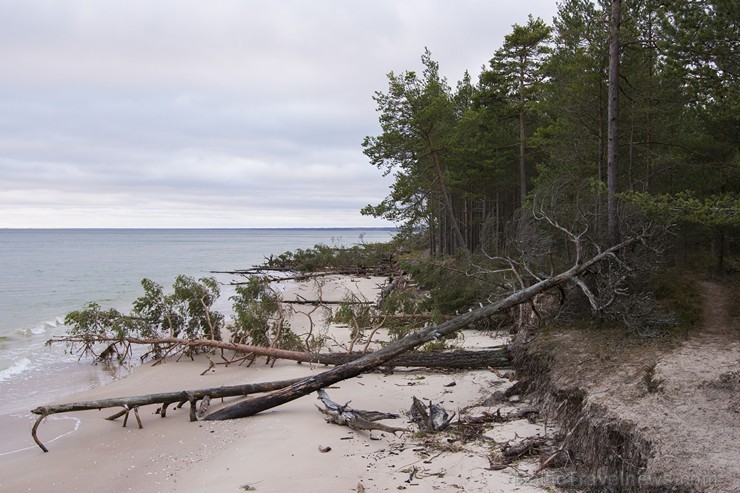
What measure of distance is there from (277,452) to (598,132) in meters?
12.6

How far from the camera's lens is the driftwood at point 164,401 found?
7.91m

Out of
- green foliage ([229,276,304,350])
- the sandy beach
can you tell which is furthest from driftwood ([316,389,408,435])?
green foliage ([229,276,304,350])

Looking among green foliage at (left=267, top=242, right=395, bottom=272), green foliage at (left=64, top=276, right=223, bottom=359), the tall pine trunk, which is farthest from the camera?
green foliage at (left=267, top=242, right=395, bottom=272)

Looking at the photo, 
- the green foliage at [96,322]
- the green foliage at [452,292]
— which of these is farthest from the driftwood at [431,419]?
the green foliage at [96,322]

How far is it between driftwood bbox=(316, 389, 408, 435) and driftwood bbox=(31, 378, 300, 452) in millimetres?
1129

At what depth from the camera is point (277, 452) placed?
22.3ft

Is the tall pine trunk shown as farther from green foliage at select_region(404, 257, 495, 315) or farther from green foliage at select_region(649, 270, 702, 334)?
green foliage at select_region(404, 257, 495, 315)

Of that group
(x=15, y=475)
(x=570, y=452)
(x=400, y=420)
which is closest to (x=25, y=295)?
(x=15, y=475)

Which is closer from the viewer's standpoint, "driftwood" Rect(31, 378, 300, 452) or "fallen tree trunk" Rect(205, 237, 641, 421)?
"driftwood" Rect(31, 378, 300, 452)

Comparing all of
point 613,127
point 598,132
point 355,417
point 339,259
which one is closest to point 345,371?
point 355,417

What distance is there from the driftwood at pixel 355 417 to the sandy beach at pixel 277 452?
0.36 feet

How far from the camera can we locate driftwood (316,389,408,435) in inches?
284

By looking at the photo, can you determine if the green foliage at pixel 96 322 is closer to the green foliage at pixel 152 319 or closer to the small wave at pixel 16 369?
the green foliage at pixel 152 319

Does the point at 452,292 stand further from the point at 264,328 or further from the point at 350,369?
the point at 350,369
